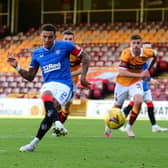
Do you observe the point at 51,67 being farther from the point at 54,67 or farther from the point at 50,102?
the point at 50,102

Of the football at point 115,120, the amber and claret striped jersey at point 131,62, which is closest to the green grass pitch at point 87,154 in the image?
the football at point 115,120

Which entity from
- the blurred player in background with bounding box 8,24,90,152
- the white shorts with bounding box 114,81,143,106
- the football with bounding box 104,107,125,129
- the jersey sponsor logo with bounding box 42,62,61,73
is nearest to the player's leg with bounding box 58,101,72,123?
the white shorts with bounding box 114,81,143,106

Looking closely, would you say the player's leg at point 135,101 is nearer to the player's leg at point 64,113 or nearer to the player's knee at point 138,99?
the player's knee at point 138,99

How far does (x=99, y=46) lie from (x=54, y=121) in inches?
963

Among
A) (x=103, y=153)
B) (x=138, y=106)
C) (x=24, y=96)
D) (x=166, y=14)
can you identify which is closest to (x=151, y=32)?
(x=166, y=14)

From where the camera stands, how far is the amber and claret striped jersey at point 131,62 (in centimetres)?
1348

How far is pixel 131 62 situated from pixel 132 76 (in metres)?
0.38

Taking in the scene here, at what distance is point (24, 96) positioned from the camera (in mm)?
28609

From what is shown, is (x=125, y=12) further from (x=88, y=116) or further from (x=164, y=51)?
(x=88, y=116)

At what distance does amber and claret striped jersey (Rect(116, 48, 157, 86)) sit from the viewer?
1348 centimetres

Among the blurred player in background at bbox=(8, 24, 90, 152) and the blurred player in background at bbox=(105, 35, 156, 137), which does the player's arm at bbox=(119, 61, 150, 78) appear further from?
the blurred player in background at bbox=(8, 24, 90, 152)

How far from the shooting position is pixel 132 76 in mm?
13320

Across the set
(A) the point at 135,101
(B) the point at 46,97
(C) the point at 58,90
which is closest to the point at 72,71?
(A) the point at 135,101

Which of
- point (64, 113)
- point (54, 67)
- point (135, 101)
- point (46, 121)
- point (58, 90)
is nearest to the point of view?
point (46, 121)
